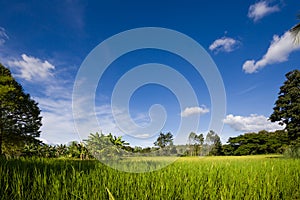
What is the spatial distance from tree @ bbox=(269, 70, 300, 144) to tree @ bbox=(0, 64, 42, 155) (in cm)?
2039

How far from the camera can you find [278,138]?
36.9 meters

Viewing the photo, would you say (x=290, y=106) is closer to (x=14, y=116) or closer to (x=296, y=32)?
(x=296, y=32)

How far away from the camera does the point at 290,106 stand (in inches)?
837

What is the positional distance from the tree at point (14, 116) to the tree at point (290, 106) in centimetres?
2039

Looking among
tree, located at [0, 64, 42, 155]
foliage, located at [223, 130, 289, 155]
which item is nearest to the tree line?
tree, located at [0, 64, 42, 155]

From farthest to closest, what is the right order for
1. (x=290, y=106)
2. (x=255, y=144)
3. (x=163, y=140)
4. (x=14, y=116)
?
(x=255, y=144), (x=290, y=106), (x=14, y=116), (x=163, y=140)

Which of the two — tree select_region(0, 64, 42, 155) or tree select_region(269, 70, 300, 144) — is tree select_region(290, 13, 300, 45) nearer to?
tree select_region(269, 70, 300, 144)

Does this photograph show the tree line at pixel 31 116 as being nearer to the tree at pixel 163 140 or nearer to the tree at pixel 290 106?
the tree at pixel 290 106

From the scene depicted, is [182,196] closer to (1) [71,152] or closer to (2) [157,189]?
(2) [157,189]

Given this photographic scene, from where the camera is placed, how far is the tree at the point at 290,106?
67.0ft

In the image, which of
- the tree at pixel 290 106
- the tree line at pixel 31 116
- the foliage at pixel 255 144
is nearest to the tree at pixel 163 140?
the tree line at pixel 31 116

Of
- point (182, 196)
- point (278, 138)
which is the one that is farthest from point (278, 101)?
point (182, 196)

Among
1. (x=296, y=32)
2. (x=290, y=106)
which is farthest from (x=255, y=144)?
(x=296, y=32)

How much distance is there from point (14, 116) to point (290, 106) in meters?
22.6
